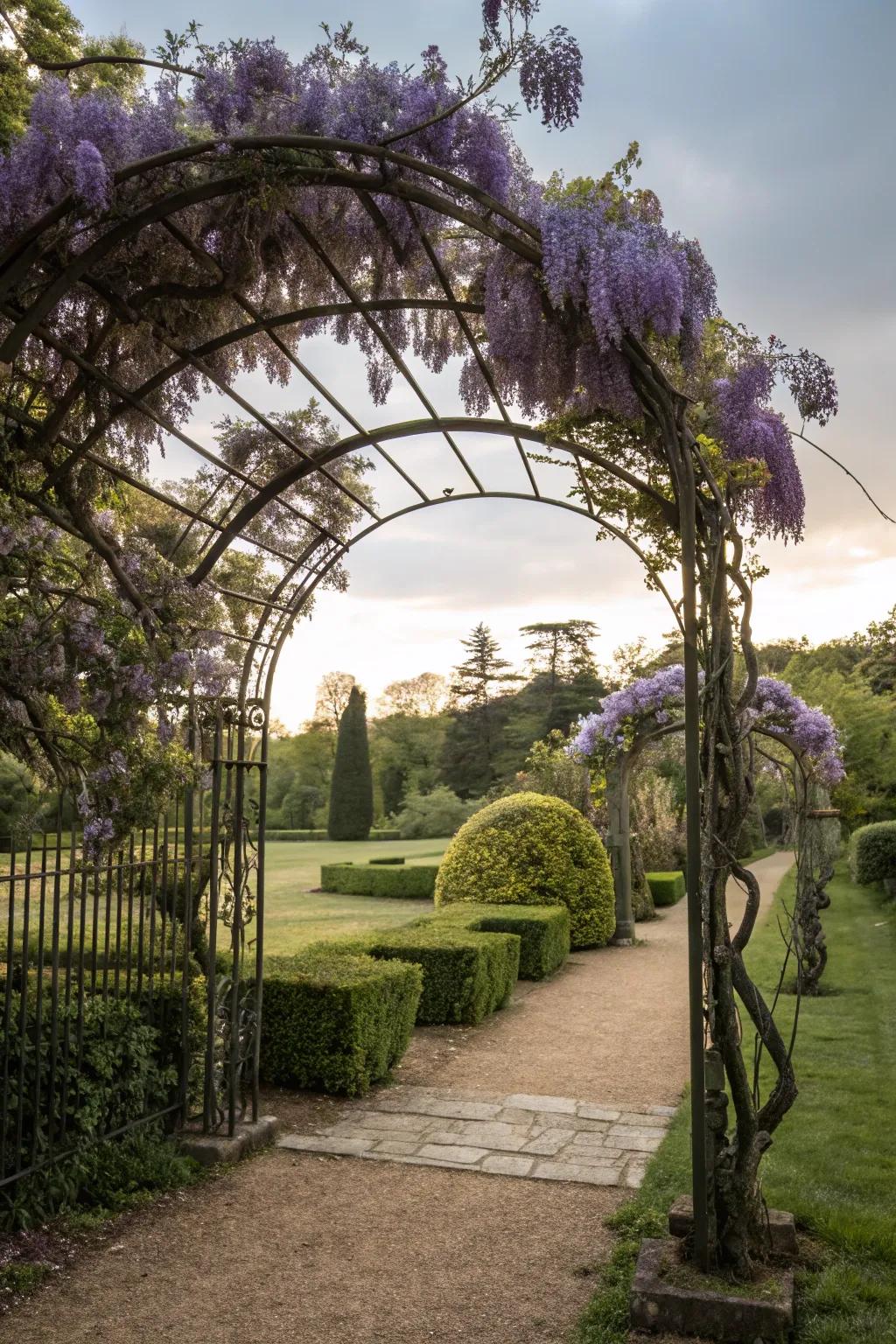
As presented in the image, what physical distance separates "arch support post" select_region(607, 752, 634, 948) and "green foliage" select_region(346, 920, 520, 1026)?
4.50 m

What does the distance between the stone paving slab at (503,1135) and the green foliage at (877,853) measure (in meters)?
11.8

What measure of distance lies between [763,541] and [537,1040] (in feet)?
16.3

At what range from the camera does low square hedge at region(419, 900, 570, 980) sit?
977 cm

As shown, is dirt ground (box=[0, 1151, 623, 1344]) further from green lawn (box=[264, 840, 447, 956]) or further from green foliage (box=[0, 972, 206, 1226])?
green lawn (box=[264, 840, 447, 956])

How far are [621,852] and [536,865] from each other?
157 cm

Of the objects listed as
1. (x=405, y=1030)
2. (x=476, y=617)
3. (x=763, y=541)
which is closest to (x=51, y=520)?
(x=763, y=541)

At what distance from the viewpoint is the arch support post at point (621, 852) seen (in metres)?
12.6

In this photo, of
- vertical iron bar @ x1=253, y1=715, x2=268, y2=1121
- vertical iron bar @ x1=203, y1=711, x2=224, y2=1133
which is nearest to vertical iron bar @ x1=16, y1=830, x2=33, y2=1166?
vertical iron bar @ x1=203, y1=711, x2=224, y2=1133

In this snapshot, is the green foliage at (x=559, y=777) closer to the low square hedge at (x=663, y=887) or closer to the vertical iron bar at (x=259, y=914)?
the low square hedge at (x=663, y=887)

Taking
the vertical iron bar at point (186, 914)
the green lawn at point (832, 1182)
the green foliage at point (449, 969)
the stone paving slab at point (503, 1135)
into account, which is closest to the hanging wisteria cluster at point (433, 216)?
the vertical iron bar at point (186, 914)

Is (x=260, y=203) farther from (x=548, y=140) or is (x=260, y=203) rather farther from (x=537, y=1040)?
(x=537, y=1040)

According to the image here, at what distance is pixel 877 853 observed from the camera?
16594mm

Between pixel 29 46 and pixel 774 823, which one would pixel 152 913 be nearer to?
pixel 29 46

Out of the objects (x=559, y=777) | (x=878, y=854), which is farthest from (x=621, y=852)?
(x=878, y=854)
